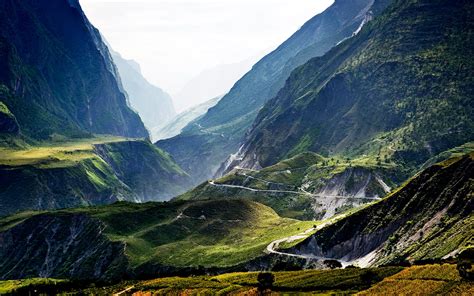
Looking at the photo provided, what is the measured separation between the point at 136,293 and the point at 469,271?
363 feet

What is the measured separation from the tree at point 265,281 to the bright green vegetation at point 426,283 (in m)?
34.4

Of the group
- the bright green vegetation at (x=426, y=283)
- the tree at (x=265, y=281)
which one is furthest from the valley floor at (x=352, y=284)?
the tree at (x=265, y=281)

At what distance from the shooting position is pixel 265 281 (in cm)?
18112

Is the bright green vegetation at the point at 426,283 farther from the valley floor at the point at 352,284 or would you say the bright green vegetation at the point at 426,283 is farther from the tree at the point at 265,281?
the tree at the point at 265,281

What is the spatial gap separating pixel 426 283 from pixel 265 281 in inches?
2131

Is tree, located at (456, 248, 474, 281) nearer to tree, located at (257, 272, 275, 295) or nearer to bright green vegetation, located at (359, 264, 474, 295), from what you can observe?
bright green vegetation, located at (359, 264, 474, 295)

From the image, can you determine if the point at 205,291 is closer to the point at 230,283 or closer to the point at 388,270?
the point at 230,283

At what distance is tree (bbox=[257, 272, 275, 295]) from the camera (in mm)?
177625

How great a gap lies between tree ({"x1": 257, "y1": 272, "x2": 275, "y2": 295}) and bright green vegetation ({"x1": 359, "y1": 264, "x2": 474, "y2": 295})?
34.4 metres

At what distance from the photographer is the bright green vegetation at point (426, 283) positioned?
136 m

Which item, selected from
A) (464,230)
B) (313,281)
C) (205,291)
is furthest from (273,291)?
(464,230)

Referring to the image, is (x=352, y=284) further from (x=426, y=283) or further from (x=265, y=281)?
(x=265, y=281)

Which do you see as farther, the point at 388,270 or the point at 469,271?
the point at 388,270

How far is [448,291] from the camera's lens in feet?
445
